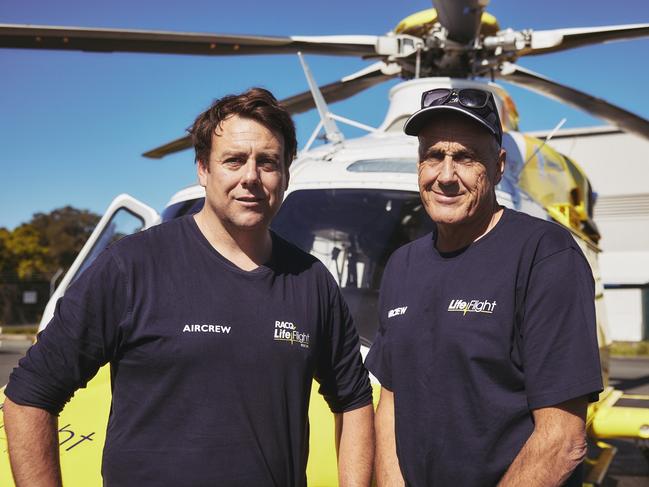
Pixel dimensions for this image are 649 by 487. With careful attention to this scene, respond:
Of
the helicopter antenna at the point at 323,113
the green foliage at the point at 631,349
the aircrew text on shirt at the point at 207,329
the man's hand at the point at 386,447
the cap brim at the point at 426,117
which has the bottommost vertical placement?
the green foliage at the point at 631,349

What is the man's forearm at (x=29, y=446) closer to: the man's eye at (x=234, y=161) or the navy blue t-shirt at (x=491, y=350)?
the man's eye at (x=234, y=161)

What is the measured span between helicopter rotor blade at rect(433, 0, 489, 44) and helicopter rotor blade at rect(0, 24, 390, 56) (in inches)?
42.8

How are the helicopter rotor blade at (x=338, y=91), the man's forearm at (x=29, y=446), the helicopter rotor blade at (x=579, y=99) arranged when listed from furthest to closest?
1. the helicopter rotor blade at (x=338, y=91)
2. the helicopter rotor blade at (x=579, y=99)
3. the man's forearm at (x=29, y=446)

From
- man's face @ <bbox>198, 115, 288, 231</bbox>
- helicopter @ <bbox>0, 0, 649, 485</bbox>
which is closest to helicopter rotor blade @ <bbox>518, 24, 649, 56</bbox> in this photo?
helicopter @ <bbox>0, 0, 649, 485</bbox>

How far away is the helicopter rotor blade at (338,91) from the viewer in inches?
287

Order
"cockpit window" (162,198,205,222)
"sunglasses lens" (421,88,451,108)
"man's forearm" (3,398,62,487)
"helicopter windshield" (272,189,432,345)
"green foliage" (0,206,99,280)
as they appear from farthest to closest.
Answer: "green foliage" (0,206,99,280) → "cockpit window" (162,198,205,222) → "helicopter windshield" (272,189,432,345) → "sunglasses lens" (421,88,451,108) → "man's forearm" (3,398,62,487)

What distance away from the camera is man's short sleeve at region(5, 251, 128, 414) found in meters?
2.00

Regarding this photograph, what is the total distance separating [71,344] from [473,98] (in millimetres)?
1489

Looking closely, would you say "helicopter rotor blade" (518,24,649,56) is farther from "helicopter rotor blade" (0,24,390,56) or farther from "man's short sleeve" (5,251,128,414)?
"man's short sleeve" (5,251,128,414)

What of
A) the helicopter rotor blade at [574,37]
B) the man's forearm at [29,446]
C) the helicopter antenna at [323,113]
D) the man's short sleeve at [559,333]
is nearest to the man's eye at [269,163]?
the man's short sleeve at [559,333]

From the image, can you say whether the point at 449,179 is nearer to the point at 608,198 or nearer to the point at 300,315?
the point at 300,315

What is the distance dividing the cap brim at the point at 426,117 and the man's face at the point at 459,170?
0.09 ft

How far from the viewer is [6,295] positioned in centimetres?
3334

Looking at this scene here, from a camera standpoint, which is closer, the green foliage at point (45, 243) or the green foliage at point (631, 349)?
the green foliage at point (631, 349)
